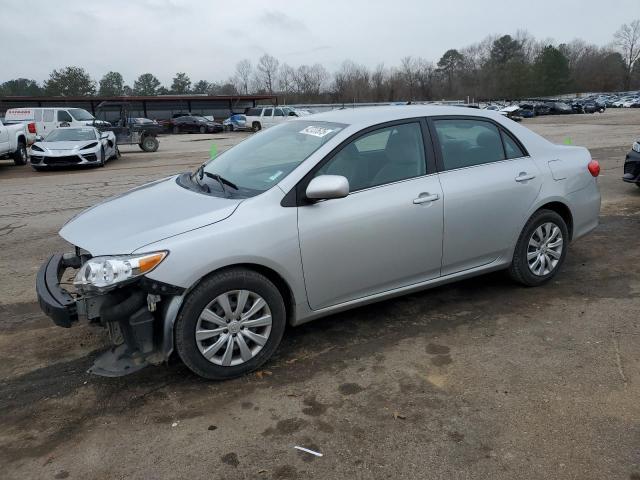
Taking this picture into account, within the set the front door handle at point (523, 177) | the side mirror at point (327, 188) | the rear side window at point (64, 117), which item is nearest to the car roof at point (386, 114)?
the front door handle at point (523, 177)

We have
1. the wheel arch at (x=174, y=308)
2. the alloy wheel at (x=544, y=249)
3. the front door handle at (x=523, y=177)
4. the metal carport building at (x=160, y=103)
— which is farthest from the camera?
the metal carport building at (x=160, y=103)

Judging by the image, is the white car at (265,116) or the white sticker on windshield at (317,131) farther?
the white car at (265,116)

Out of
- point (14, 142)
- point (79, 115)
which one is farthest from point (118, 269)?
point (79, 115)

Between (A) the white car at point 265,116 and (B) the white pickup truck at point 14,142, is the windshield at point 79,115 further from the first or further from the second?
(A) the white car at point 265,116

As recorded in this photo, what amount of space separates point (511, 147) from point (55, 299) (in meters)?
3.71

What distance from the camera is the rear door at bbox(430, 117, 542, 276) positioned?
4.15 m

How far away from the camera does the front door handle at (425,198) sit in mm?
3928

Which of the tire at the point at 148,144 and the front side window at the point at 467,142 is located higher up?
the tire at the point at 148,144

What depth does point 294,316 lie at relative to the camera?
3637 mm

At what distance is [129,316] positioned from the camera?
3.13 meters

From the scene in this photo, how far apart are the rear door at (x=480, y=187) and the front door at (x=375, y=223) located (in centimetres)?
16

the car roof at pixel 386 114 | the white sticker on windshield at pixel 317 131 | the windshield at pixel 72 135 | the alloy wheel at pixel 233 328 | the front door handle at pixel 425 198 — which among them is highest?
the windshield at pixel 72 135

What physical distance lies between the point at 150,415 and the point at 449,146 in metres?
2.92

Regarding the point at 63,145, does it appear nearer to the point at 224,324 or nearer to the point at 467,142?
the point at 467,142
